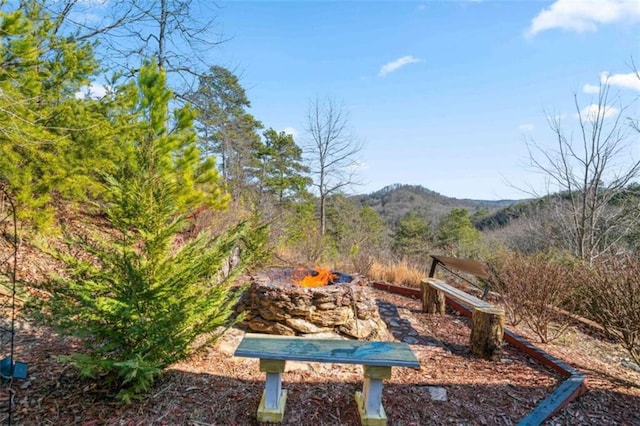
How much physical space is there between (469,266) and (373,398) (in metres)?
3.73

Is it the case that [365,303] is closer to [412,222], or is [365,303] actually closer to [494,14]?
[494,14]

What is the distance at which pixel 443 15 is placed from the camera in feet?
16.8

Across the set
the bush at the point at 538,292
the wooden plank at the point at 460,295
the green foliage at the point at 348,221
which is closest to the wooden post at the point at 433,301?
the wooden plank at the point at 460,295

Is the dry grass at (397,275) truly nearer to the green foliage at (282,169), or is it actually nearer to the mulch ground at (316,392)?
the mulch ground at (316,392)

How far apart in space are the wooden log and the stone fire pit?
3.65 ft

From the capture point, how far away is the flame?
433 cm

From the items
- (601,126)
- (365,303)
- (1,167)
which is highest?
(601,126)

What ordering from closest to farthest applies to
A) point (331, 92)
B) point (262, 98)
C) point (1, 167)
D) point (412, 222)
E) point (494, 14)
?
1. point (1, 167)
2. point (494, 14)
3. point (262, 98)
4. point (331, 92)
5. point (412, 222)

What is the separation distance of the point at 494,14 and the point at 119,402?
22.7ft

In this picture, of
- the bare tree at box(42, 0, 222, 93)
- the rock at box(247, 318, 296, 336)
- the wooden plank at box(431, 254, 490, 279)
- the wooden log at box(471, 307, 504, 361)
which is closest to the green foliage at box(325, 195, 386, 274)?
the wooden plank at box(431, 254, 490, 279)

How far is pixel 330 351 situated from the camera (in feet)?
7.40

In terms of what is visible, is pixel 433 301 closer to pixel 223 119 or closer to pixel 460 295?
pixel 460 295

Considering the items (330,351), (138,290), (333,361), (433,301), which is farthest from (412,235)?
(138,290)

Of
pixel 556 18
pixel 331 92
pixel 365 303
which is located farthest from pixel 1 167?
pixel 331 92
